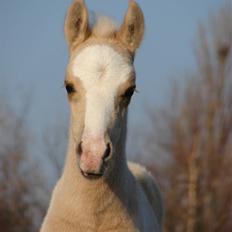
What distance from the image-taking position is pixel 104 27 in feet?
22.8

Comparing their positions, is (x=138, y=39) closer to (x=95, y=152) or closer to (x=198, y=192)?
(x=95, y=152)

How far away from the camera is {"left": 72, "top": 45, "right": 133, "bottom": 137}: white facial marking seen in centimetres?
610

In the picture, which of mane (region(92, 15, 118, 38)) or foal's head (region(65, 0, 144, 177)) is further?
mane (region(92, 15, 118, 38))

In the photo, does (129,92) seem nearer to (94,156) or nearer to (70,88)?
(70,88)

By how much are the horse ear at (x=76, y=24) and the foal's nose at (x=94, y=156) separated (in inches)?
50.6

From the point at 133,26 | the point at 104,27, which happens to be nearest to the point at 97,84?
the point at 104,27

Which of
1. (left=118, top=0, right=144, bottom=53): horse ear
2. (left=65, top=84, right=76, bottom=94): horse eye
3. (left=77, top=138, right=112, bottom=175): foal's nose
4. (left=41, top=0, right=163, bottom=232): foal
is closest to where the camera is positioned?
(left=77, top=138, right=112, bottom=175): foal's nose

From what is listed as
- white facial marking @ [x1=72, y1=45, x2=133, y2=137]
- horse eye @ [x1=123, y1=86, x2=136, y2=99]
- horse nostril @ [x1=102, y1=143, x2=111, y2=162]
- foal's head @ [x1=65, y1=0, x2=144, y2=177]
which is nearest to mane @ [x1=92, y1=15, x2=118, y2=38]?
foal's head @ [x1=65, y1=0, x2=144, y2=177]

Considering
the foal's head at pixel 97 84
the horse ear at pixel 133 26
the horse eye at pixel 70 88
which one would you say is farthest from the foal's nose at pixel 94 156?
the horse ear at pixel 133 26

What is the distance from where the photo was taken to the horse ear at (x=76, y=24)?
22.8 feet

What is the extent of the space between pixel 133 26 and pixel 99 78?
0.96 meters

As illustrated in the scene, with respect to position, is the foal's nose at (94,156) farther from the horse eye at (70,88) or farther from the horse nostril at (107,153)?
the horse eye at (70,88)

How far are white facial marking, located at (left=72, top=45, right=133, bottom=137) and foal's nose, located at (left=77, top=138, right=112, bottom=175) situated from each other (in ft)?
0.28

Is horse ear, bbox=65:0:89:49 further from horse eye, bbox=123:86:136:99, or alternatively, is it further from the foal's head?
horse eye, bbox=123:86:136:99
